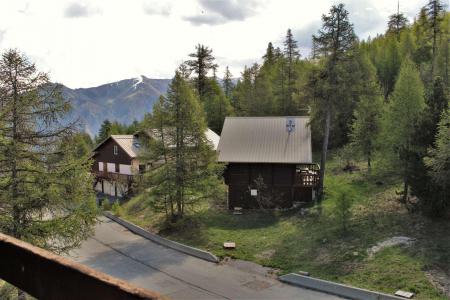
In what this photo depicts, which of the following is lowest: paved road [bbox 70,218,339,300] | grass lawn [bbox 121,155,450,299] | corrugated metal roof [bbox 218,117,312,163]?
paved road [bbox 70,218,339,300]

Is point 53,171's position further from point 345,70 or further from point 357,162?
point 357,162

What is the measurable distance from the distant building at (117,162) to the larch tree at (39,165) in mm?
27808

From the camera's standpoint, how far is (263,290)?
735 inches

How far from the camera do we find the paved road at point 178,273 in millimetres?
18469

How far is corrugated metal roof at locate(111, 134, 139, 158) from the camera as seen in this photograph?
1849 inches

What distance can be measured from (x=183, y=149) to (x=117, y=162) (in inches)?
861

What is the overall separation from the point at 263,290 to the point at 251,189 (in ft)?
44.0

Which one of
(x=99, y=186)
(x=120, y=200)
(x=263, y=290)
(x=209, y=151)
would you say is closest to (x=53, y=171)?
(x=263, y=290)

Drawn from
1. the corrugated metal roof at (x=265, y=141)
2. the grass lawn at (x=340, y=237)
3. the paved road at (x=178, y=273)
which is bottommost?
the paved road at (x=178, y=273)

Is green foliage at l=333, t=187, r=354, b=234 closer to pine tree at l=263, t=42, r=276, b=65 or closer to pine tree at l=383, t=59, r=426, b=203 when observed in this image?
pine tree at l=383, t=59, r=426, b=203

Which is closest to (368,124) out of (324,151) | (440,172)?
(324,151)

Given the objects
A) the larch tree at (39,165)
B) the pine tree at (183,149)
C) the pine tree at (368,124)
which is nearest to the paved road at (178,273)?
the pine tree at (183,149)

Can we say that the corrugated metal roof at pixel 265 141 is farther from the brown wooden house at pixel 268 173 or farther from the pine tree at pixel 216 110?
the pine tree at pixel 216 110

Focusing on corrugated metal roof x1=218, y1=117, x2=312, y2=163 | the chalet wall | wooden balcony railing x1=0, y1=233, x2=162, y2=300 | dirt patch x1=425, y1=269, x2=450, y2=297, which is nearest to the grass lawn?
dirt patch x1=425, y1=269, x2=450, y2=297
